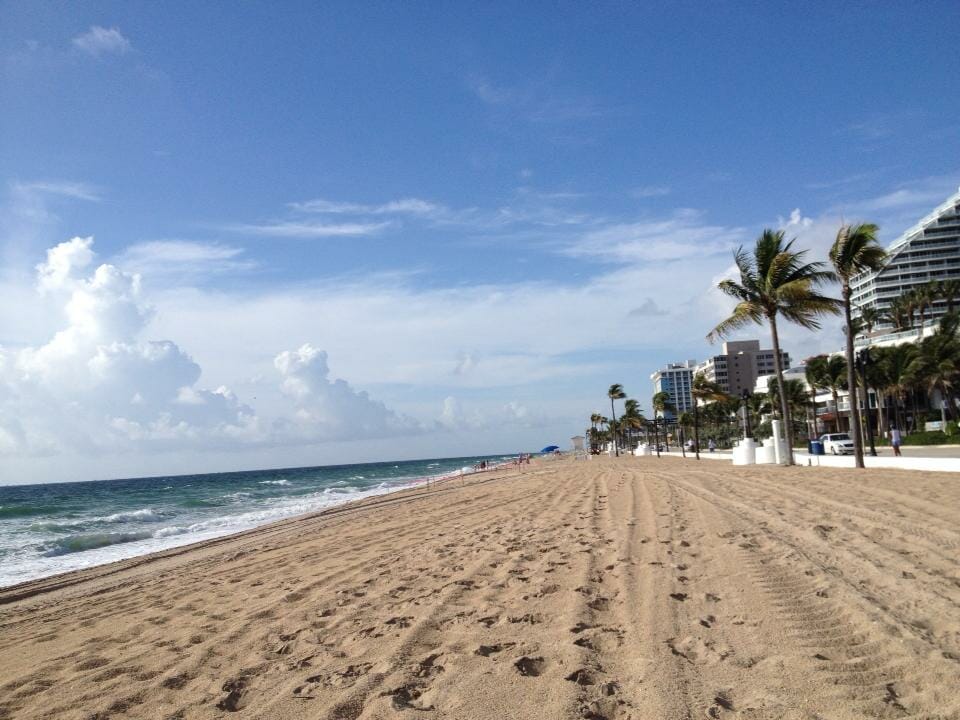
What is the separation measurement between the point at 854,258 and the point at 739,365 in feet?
500

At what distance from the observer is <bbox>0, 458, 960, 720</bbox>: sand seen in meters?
3.59

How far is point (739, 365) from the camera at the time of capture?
529ft

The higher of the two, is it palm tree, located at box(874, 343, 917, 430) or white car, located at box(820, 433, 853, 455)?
palm tree, located at box(874, 343, 917, 430)

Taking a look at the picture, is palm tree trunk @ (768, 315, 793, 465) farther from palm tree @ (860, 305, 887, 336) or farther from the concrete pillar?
palm tree @ (860, 305, 887, 336)

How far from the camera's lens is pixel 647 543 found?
304 inches

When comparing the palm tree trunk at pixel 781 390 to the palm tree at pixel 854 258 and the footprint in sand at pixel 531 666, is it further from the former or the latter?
the footprint in sand at pixel 531 666

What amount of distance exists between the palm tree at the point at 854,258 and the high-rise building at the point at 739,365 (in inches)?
5741

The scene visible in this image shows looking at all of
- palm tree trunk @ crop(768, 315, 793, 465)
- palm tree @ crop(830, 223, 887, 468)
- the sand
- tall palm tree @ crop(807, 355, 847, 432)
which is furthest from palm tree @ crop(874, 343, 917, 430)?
the sand

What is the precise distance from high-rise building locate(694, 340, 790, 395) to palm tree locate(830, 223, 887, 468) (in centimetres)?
14582

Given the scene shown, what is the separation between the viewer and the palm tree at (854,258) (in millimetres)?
18391

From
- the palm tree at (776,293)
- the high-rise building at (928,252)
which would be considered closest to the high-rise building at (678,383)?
the high-rise building at (928,252)

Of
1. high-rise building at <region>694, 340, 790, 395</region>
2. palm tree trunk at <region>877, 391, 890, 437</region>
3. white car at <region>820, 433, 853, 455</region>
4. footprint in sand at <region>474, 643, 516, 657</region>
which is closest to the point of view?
footprint in sand at <region>474, 643, 516, 657</region>

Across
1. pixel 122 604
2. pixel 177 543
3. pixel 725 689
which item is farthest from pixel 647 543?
pixel 177 543

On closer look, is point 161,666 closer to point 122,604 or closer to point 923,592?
point 122,604
